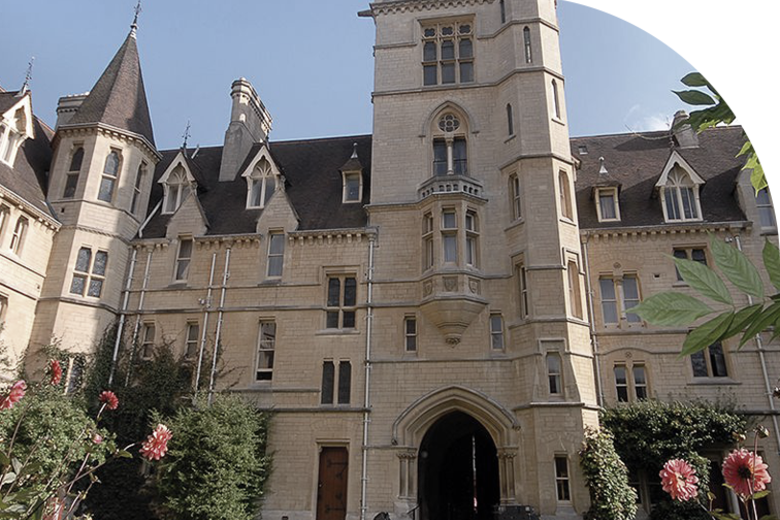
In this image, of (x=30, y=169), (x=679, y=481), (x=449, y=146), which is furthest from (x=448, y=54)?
(x=679, y=481)

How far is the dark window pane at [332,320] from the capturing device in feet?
64.6

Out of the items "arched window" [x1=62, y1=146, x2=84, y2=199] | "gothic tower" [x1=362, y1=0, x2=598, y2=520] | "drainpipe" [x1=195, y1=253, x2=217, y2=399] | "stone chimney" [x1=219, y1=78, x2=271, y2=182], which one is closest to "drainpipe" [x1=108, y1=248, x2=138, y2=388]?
"drainpipe" [x1=195, y1=253, x2=217, y2=399]

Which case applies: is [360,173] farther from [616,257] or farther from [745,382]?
[745,382]

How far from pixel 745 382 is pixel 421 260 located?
10.2 m

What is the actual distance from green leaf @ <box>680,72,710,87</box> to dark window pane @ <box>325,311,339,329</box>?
1821 centimetres

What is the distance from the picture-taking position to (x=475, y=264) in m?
19.2

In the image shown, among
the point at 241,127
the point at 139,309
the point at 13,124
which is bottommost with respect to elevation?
the point at 139,309

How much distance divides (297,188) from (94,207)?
7008 millimetres

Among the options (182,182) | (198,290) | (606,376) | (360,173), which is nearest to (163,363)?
(198,290)

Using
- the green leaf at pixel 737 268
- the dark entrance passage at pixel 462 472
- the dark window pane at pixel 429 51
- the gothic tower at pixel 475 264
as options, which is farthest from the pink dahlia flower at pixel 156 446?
the dark window pane at pixel 429 51

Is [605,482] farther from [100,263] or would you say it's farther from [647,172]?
[100,263]

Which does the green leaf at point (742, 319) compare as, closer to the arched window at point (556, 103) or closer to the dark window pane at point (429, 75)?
the arched window at point (556, 103)

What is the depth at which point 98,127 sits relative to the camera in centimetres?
2105

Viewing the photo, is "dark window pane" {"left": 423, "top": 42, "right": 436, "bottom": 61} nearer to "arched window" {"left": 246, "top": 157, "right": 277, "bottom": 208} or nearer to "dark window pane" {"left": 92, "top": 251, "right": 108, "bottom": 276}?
"arched window" {"left": 246, "top": 157, "right": 277, "bottom": 208}
